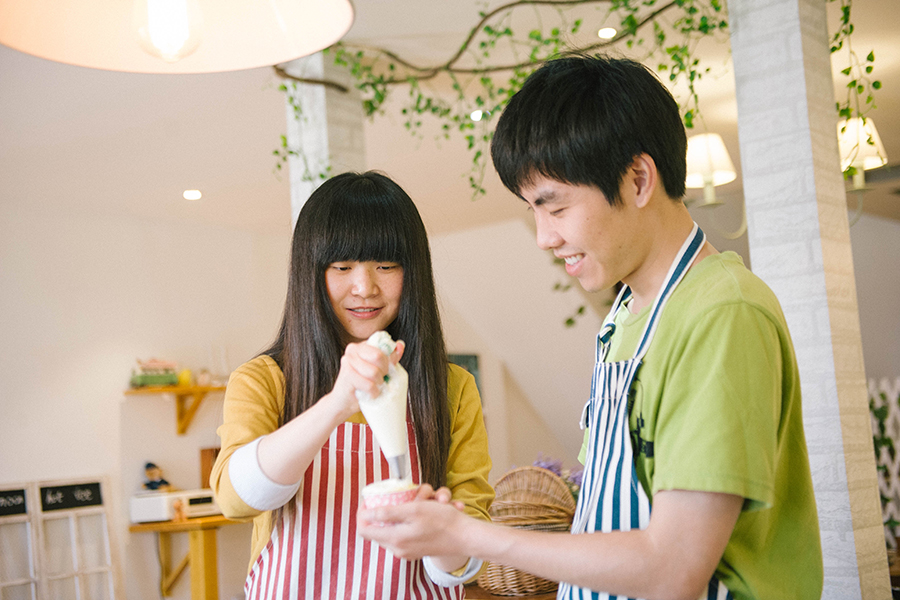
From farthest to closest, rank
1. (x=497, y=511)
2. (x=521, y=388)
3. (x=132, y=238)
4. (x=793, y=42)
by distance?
(x=521, y=388) → (x=132, y=238) → (x=793, y=42) → (x=497, y=511)

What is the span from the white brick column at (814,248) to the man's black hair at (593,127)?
64.5 inches

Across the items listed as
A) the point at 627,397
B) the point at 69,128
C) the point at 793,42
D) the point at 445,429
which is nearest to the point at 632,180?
the point at 627,397

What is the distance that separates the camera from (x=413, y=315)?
4.56 ft

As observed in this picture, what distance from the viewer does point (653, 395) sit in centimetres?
96

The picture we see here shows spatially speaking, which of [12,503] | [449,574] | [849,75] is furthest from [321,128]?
[12,503]

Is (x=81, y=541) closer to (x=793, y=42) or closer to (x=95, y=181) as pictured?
(x=95, y=181)

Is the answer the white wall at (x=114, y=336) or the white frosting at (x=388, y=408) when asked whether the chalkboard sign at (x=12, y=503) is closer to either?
the white wall at (x=114, y=336)

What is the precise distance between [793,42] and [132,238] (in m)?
5.07

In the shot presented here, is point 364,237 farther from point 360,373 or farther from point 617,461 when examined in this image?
point 617,461

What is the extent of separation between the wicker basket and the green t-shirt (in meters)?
1.17

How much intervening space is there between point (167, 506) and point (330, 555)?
16.4 feet

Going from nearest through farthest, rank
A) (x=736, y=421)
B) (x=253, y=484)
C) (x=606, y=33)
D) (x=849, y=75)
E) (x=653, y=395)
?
(x=736, y=421), (x=653, y=395), (x=253, y=484), (x=849, y=75), (x=606, y=33)

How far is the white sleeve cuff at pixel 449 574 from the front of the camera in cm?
124

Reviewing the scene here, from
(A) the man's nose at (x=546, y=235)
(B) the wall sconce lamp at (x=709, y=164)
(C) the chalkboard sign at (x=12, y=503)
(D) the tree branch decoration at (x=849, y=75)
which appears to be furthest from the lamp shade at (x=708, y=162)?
(C) the chalkboard sign at (x=12, y=503)
